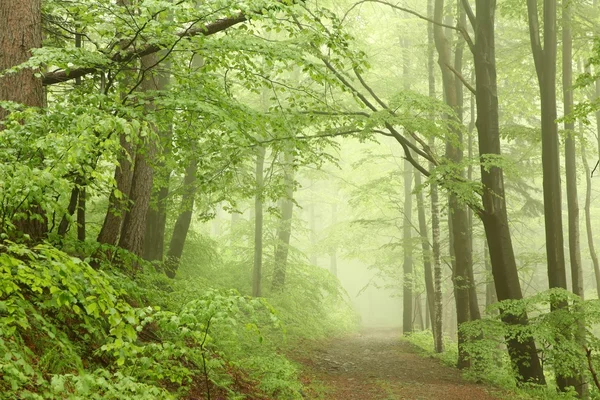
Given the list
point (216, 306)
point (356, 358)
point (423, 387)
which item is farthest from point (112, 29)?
point (356, 358)

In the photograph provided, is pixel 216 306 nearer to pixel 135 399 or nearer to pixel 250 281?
pixel 135 399

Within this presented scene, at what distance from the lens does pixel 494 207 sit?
9555 mm

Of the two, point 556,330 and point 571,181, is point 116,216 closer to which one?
point 556,330

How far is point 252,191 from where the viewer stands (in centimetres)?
1018

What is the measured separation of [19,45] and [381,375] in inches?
374

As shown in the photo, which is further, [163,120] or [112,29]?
[163,120]

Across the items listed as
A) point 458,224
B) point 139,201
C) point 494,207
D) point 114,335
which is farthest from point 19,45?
point 458,224

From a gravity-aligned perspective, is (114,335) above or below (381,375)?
above

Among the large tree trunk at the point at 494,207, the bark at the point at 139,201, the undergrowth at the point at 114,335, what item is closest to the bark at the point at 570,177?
the large tree trunk at the point at 494,207

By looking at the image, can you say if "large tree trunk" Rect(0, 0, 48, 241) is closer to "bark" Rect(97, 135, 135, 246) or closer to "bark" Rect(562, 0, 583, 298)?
"bark" Rect(97, 135, 135, 246)

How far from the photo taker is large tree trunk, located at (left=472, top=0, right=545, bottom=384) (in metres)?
9.20

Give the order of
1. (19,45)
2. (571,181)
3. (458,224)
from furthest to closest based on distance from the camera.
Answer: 1. (571,181)
2. (458,224)
3. (19,45)

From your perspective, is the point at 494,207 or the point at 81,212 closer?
the point at 81,212

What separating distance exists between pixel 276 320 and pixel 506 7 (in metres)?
10.8
